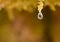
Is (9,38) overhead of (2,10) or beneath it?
beneath

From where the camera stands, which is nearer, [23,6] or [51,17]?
[23,6]

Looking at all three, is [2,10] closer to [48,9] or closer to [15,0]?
[15,0]

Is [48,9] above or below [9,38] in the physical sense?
above

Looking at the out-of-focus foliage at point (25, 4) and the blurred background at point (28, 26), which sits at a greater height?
the out-of-focus foliage at point (25, 4)

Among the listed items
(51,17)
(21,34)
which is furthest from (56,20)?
(21,34)

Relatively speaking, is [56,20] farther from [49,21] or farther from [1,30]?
[1,30]

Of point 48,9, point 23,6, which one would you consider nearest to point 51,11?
point 48,9

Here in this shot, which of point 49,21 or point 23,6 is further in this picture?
point 49,21

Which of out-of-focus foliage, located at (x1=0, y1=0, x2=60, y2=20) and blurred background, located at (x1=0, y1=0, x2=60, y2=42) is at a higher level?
out-of-focus foliage, located at (x1=0, y1=0, x2=60, y2=20)

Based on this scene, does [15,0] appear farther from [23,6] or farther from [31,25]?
[31,25]
